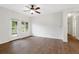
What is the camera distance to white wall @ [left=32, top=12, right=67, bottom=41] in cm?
700

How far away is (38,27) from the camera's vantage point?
8.66 metres

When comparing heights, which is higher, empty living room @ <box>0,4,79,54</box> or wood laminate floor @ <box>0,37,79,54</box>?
empty living room @ <box>0,4,79,54</box>

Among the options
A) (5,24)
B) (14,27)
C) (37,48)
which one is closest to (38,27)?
(14,27)

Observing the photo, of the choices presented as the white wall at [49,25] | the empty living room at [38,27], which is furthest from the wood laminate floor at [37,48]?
the white wall at [49,25]

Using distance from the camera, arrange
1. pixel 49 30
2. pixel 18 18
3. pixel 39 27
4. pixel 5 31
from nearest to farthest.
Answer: pixel 5 31 < pixel 18 18 < pixel 49 30 < pixel 39 27

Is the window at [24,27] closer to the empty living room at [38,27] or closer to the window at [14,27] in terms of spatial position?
the empty living room at [38,27]

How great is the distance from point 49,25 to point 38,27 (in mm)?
1068

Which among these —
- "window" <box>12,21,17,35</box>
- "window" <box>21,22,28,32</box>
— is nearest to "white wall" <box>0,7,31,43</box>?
"window" <box>12,21,17,35</box>

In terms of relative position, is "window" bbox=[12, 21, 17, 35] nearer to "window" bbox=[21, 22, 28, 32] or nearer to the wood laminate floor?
"window" bbox=[21, 22, 28, 32]

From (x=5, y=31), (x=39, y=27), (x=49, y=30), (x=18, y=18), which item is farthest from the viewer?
(x=39, y=27)
